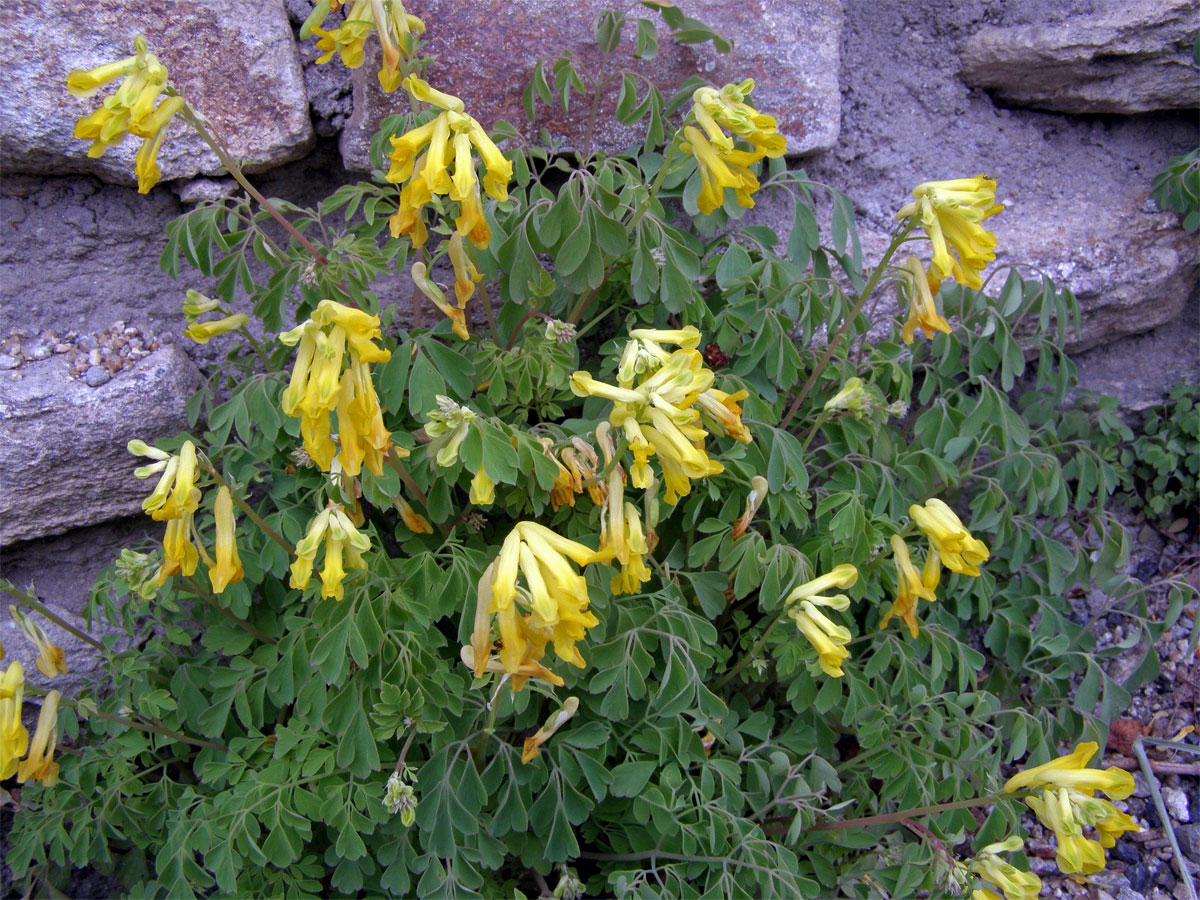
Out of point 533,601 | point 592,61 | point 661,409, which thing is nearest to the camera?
point 533,601

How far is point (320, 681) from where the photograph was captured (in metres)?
1.87

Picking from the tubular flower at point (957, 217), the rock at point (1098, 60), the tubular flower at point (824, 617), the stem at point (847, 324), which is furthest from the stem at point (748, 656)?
the rock at point (1098, 60)

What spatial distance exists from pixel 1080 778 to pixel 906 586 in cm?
A: 49

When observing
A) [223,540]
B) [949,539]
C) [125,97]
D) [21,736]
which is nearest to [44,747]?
[21,736]

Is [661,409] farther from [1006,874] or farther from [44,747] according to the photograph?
[44,747]

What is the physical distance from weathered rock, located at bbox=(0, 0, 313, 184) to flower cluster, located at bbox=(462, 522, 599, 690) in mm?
1543

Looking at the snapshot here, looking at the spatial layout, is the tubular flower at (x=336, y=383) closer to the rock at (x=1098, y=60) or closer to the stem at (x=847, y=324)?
the stem at (x=847, y=324)

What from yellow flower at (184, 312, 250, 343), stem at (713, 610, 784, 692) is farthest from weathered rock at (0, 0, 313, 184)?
stem at (713, 610, 784, 692)

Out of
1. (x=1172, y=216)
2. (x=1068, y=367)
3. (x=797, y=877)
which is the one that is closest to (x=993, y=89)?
(x=1172, y=216)

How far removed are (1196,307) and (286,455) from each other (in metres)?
3.04

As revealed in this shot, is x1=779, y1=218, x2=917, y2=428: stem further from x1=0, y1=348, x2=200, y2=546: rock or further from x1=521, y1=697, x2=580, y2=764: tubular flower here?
A: x1=0, y1=348, x2=200, y2=546: rock

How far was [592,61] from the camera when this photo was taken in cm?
249

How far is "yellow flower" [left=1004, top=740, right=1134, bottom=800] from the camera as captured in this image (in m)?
1.63

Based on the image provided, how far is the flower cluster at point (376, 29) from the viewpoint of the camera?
6.14ft
